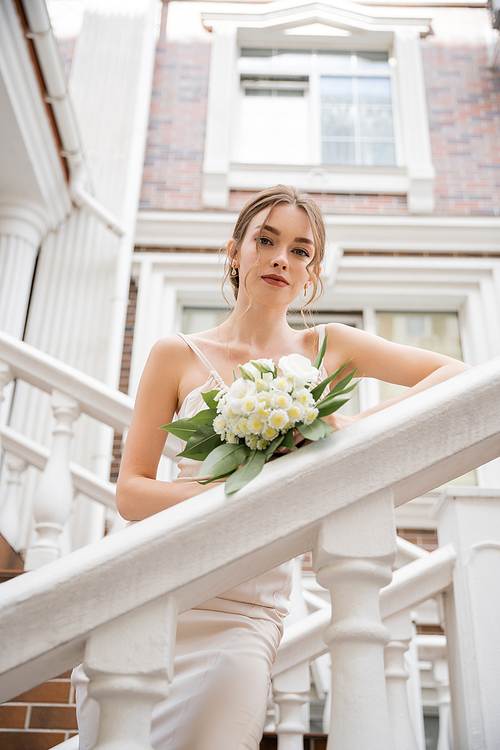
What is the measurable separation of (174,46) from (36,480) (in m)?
4.11

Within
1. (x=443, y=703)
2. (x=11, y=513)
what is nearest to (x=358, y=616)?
(x=443, y=703)

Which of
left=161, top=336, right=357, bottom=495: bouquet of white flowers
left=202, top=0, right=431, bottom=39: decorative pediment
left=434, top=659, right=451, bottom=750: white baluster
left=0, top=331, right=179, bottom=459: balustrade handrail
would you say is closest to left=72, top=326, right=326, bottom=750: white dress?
left=161, top=336, right=357, bottom=495: bouquet of white flowers

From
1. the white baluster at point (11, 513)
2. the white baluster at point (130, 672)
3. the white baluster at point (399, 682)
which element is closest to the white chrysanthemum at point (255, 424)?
the white baluster at point (130, 672)

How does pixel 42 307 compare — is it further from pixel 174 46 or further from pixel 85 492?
pixel 174 46

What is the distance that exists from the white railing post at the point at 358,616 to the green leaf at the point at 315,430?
11 centimetres

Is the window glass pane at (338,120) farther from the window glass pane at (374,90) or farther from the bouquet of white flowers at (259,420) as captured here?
the bouquet of white flowers at (259,420)

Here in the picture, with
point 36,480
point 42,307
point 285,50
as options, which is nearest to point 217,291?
point 42,307

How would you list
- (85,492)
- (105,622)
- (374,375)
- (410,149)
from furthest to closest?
(410,149), (85,492), (374,375), (105,622)

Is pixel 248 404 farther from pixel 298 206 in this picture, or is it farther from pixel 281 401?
pixel 298 206

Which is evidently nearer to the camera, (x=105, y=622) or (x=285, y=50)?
(x=105, y=622)

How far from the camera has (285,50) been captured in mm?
6168

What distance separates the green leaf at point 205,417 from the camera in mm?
1038

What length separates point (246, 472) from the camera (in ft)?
3.00

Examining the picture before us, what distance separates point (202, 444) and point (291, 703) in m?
1.25
